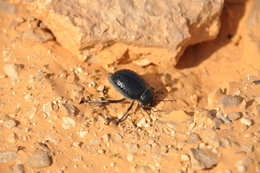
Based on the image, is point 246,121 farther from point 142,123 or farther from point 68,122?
point 68,122

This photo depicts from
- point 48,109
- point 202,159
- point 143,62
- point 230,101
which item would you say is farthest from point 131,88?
point 202,159

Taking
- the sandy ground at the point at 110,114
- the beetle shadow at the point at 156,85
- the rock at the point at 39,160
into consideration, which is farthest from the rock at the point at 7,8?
the rock at the point at 39,160

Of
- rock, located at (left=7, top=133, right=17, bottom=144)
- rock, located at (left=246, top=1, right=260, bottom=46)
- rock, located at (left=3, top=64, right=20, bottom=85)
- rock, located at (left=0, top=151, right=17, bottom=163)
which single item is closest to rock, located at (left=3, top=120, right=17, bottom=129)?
rock, located at (left=7, top=133, right=17, bottom=144)

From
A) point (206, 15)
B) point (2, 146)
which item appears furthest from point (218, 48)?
point (2, 146)

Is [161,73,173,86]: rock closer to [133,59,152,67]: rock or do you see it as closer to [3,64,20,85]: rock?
[133,59,152,67]: rock

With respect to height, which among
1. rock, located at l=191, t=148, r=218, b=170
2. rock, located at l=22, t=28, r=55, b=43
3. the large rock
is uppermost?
the large rock
